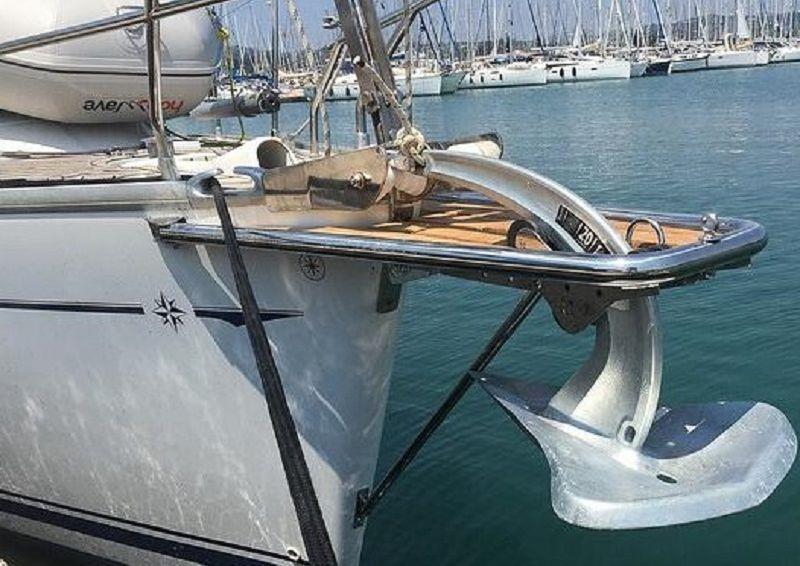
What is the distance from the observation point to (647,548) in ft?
19.7

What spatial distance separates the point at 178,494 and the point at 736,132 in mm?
26076

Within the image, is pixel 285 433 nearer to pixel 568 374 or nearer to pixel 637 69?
pixel 568 374

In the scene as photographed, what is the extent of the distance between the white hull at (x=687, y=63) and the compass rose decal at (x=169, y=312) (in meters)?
82.0

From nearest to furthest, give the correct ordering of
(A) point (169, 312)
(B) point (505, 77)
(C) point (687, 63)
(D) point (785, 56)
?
1. (A) point (169, 312)
2. (B) point (505, 77)
3. (C) point (687, 63)
4. (D) point (785, 56)

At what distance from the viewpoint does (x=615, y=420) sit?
3854 millimetres

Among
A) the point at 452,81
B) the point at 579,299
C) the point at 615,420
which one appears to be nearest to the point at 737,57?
the point at 452,81

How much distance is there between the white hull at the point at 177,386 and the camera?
4621 mm

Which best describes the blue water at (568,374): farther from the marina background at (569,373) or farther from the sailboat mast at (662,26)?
the sailboat mast at (662,26)

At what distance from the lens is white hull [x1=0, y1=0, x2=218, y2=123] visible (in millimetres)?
6395

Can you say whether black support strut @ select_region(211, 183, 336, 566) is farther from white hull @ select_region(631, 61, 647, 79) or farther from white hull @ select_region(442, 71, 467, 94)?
white hull @ select_region(631, 61, 647, 79)

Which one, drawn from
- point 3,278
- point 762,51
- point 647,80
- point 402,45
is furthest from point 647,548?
point 762,51

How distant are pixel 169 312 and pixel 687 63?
8472 centimetres

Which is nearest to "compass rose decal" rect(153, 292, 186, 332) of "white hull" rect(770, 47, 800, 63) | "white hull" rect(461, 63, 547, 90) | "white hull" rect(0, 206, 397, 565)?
"white hull" rect(0, 206, 397, 565)

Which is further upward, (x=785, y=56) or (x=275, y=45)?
(x=275, y=45)
